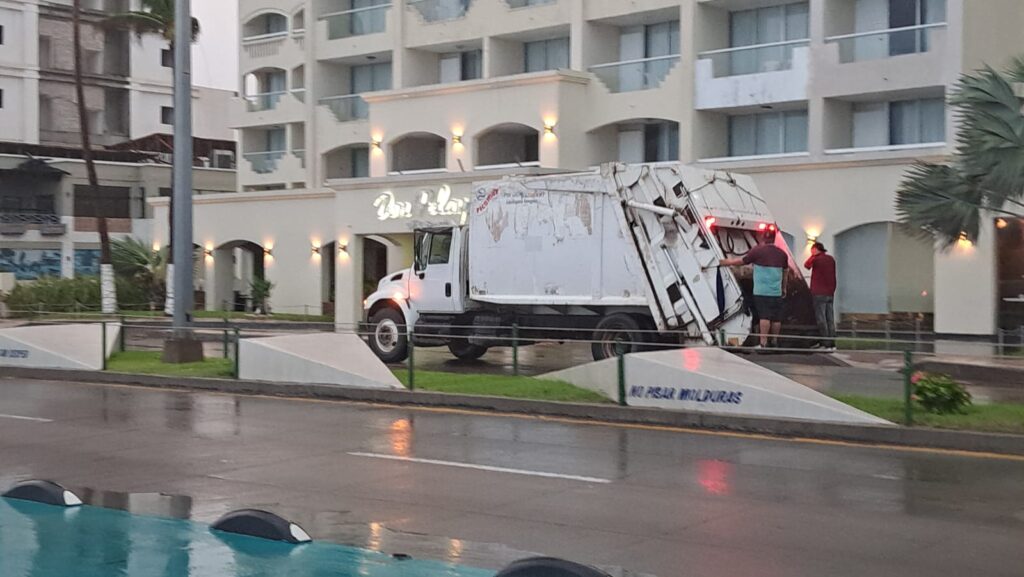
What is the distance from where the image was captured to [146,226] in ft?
213

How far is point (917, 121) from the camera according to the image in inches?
1302

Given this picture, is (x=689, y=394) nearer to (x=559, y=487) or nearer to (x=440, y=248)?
(x=559, y=487)

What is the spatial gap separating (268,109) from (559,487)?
43.1 m

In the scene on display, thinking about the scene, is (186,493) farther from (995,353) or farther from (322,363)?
(995,353)

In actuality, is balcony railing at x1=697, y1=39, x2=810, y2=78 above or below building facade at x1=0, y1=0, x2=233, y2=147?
below

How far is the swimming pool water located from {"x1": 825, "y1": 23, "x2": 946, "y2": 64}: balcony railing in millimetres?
27373

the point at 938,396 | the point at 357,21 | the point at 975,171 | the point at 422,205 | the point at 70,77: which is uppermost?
the point at 70,77

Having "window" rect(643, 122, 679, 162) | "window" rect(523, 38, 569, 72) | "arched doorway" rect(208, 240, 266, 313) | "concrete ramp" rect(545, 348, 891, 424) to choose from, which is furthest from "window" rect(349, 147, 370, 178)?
"concrete ramp" rect(545, 348, 891, 424)

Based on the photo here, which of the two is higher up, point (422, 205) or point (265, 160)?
point (265, 160)

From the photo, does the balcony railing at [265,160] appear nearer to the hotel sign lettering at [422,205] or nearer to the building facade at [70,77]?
the building facade at [70,77]

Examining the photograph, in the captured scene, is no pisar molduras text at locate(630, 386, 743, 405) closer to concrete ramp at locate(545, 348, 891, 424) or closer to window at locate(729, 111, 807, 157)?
concrete ramp at locate(545, 348, 891, 424)

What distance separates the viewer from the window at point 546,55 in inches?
1624

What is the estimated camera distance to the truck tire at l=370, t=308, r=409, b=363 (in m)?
23.4

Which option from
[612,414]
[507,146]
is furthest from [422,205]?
[612,414]
